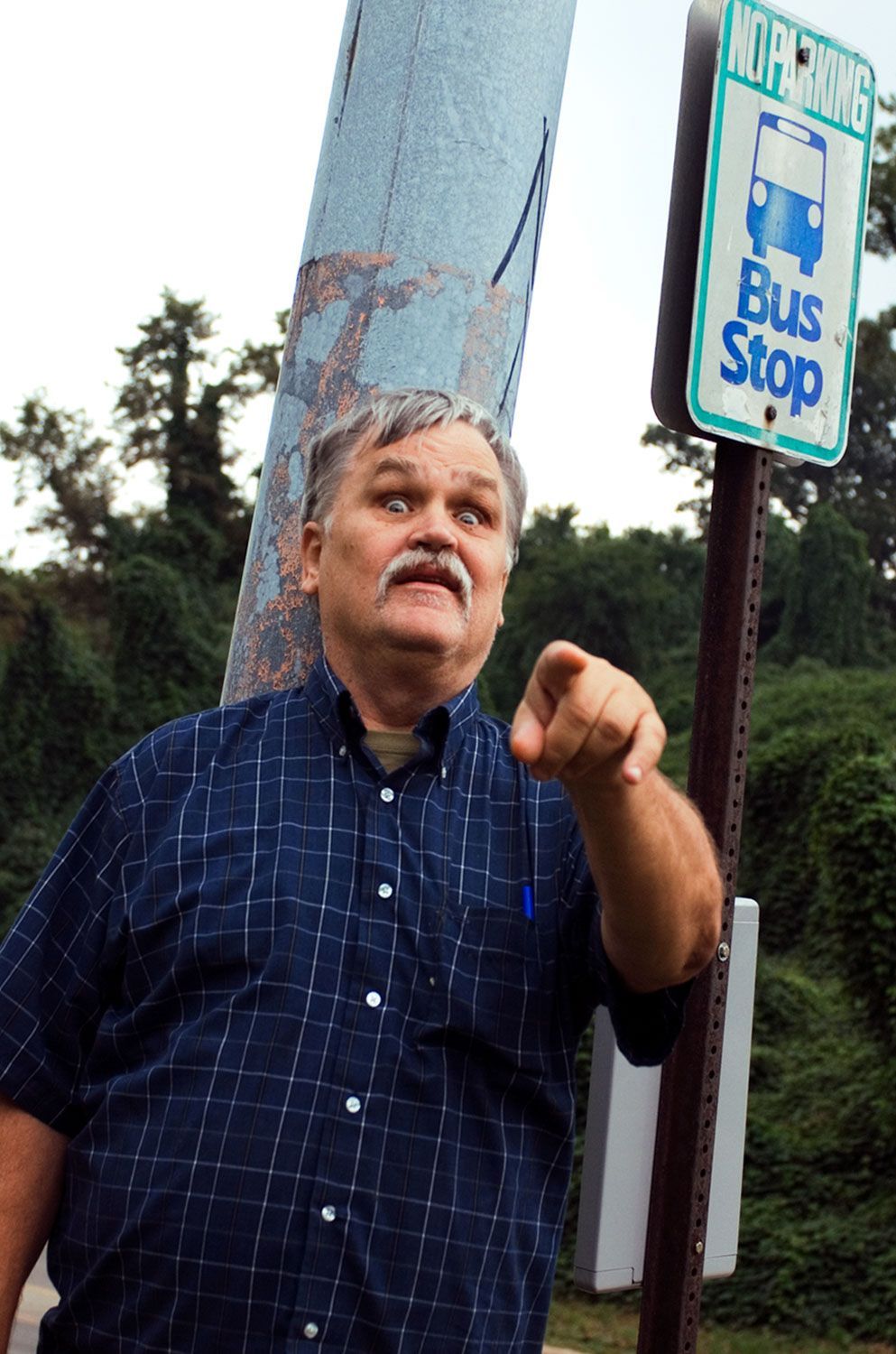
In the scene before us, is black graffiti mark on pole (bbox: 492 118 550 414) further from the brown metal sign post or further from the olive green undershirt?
the olive green undershirt

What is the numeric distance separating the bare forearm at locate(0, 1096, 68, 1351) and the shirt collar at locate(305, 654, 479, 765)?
2.05 ft

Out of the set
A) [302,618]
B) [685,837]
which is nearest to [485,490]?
[302,618]

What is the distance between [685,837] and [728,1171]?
89 cm

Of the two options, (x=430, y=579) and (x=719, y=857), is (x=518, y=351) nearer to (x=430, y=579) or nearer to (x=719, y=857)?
(x=430, y=579)

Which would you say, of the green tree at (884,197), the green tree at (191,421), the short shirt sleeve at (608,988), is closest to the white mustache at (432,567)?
the short shirt sleeve at (608,988)

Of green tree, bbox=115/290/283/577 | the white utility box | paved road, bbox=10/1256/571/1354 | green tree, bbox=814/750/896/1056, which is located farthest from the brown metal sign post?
green tree, bbox=115/290/283/577

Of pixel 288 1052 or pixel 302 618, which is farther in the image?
pixel 302 618

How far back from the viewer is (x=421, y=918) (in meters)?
1.96

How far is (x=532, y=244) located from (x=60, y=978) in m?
1.31

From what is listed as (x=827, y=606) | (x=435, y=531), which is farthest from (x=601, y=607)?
(x=435, y=531)

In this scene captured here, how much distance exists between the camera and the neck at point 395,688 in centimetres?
208

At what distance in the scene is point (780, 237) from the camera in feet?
7.99

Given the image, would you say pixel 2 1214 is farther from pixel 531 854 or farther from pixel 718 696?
pixel 718 696

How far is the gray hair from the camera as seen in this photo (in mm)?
2158
